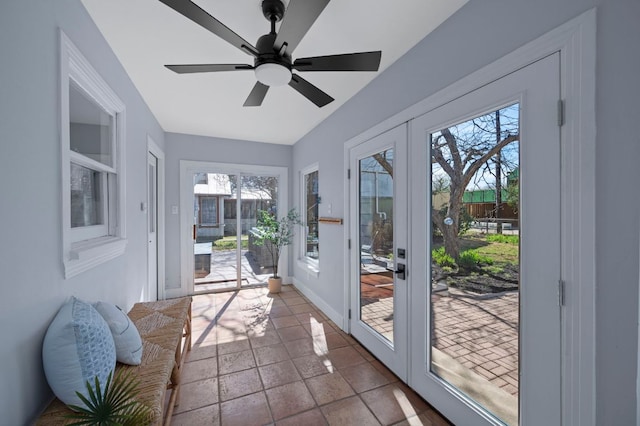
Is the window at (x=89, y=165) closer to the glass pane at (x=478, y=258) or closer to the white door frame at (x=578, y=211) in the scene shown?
the glass pane at (x=478, y=258)

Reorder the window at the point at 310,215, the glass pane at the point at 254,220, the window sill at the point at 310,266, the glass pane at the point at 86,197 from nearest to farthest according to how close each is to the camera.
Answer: the glass pane at the point at 86,197, the window sill at the point at 310,266, the window at the point at 310,215, the glass pane at the point at 254,220

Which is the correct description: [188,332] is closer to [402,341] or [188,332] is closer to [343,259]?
[343,259]

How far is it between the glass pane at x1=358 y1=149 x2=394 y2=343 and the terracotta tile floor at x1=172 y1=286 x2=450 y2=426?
401 mm

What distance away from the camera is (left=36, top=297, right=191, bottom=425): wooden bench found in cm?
115

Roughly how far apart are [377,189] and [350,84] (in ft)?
3.46

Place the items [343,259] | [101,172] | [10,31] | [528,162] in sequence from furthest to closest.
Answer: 1. [343,259]
2. [101,172]
3. [528,162]
4. [10,31]

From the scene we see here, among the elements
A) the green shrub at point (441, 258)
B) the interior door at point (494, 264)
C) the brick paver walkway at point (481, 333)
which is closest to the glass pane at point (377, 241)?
the interior door at point (494, 264)

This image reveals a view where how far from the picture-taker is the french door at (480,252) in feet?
4.00

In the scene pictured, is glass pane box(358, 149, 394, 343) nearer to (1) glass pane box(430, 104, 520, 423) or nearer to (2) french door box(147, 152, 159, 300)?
(1) glass pane box(430, 104, 520, 423)

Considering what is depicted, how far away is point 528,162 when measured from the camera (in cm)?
128

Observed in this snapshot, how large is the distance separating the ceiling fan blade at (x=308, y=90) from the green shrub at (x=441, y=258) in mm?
1360

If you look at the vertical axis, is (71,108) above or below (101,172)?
above

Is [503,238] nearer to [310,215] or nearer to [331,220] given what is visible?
[331,220]

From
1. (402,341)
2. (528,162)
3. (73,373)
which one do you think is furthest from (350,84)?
(73,373)
